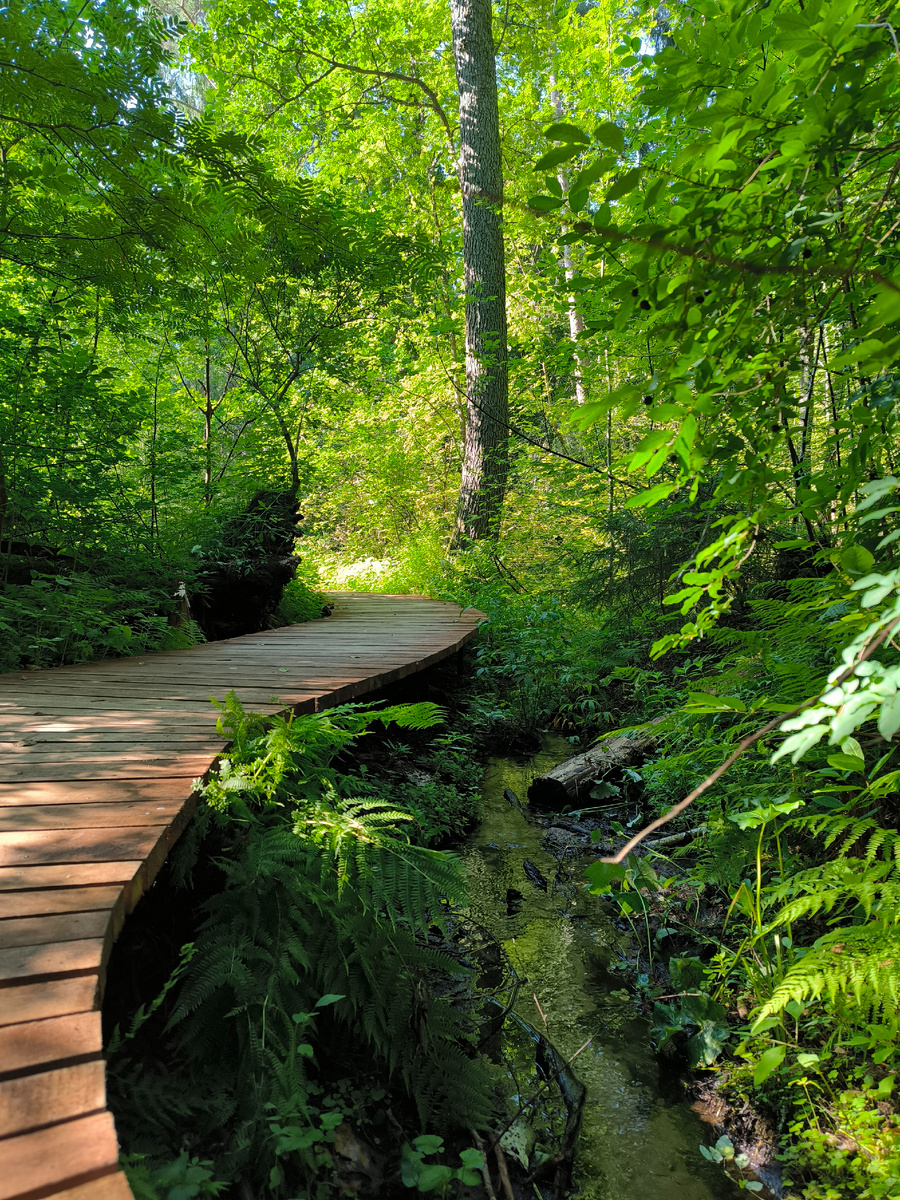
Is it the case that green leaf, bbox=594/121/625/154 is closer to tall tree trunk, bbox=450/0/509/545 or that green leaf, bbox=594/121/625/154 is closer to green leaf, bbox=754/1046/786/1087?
green leaf, bbox=754/1046/786/1087

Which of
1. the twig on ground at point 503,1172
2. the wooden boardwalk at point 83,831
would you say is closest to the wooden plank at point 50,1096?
the wooden boardwalk at point 83,831

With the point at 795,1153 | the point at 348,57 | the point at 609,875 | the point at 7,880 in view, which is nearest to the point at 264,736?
the point at 7,880

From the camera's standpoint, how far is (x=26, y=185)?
16.6 feet

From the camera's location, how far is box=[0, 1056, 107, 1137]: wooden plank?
0.99 meters

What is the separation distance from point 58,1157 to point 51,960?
0.49 m

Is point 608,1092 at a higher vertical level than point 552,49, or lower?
lower

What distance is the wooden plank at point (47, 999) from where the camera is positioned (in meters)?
1.20

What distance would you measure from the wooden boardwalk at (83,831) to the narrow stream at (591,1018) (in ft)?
4.36

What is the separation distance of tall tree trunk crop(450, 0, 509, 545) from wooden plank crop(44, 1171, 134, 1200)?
9375 mm

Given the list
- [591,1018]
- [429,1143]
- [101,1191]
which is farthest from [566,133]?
[591,1018]

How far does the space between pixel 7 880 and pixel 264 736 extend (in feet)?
4.04

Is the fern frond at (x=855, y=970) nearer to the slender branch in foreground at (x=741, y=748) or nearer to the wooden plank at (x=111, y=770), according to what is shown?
the slender branch in foreground at (x=741, y=748)

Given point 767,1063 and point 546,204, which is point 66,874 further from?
point 767,1063

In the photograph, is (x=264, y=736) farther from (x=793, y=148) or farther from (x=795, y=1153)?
(x=793, y=148)
